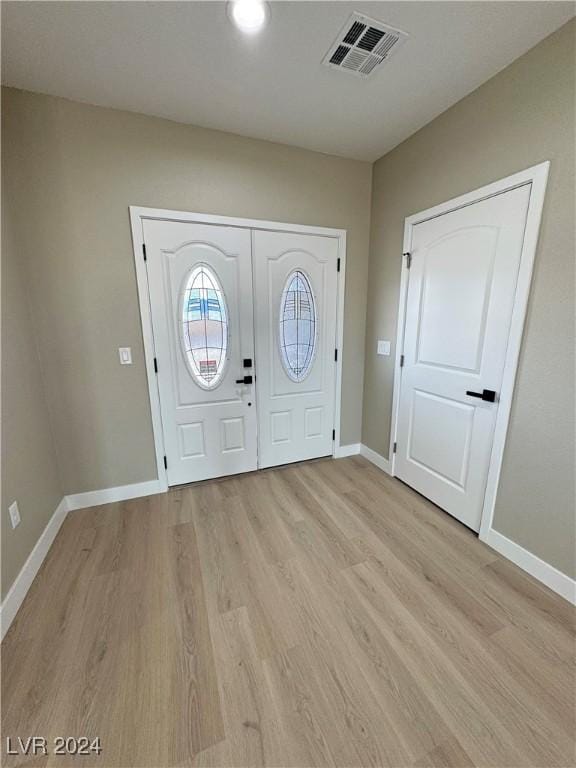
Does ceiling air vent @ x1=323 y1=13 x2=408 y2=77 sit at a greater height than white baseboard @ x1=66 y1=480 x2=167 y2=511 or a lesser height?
greater

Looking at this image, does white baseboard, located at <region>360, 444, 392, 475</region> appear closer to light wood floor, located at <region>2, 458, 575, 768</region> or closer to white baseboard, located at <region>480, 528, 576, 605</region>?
light wood floor, located at <region>2, 458, 575, 768</region>

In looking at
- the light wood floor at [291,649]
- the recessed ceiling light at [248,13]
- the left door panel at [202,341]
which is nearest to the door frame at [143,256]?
the left door panel at [202,341]

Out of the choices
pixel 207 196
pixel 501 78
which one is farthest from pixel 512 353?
pixel 207 196

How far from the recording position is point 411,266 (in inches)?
93.5

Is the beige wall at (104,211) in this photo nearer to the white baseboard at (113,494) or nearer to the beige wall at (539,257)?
the white baseboard at (113,494)

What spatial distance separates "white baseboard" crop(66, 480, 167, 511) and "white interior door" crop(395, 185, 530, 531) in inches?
85.1

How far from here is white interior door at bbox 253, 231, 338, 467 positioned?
252cm

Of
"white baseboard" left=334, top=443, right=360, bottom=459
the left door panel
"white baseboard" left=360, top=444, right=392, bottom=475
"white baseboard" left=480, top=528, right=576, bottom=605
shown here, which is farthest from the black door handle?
the left door panel

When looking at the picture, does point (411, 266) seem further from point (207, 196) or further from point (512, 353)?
point (207, 196)

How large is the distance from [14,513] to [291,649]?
→ 1.58 m

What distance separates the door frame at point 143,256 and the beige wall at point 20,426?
676 millimetres

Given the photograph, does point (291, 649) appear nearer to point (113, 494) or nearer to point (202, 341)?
point (113, 494)

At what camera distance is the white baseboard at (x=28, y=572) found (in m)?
1.42

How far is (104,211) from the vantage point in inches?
80.6
